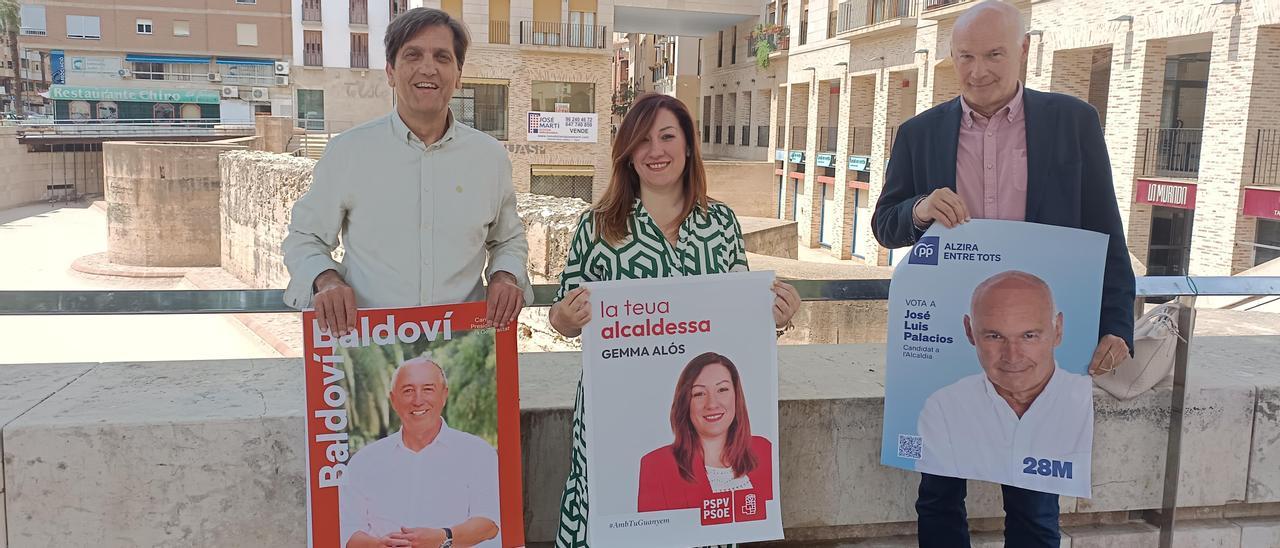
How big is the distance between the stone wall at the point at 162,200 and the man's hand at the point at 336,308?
94.7ft

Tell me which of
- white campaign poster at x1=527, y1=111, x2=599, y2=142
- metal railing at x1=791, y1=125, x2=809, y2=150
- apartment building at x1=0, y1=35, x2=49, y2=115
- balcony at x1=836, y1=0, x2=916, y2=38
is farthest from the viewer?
apartment building at x1=0, y1=35, x2=49, y2=115

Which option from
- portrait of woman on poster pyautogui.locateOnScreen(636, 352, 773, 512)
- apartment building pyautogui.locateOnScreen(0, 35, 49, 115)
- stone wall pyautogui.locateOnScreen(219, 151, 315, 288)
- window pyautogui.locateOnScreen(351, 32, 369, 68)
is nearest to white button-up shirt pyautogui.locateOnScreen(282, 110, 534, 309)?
portrait of woman on poster pyautogui.locateOnScreen(636, 352, 773, 512)

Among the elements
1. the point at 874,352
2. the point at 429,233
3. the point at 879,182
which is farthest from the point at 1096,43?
the point at 429,233

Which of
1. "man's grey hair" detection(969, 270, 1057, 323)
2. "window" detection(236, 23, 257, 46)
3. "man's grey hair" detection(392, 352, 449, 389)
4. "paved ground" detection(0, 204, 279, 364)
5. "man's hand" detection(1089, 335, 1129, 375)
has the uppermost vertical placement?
"window" detection(236, 23, 257, 46)

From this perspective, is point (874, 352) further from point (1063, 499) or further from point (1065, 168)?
point (1065, 168)

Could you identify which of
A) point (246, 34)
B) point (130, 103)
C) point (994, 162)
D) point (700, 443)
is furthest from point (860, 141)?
point (130, 103)

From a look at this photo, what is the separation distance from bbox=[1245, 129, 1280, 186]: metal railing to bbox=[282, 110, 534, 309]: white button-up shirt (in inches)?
628

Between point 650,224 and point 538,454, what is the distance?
87 centimetres

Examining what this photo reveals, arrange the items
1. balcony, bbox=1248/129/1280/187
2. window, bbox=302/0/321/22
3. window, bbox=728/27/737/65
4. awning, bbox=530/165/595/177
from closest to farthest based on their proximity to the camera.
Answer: balcony, bbox=1248/129/1280/187 < awning, bbox=530/165/595/177 < window, bbox=728/27/737/65 < window, bbox=302/0/321/22

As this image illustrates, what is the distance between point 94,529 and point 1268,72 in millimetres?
16826

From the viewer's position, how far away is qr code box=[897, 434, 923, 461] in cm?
265

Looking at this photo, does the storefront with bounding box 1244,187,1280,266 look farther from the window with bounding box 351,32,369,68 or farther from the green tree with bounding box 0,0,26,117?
the green tree with bounding box 0,0,26,117

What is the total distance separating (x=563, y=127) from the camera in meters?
31.3

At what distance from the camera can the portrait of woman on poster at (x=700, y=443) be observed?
2424 mm
